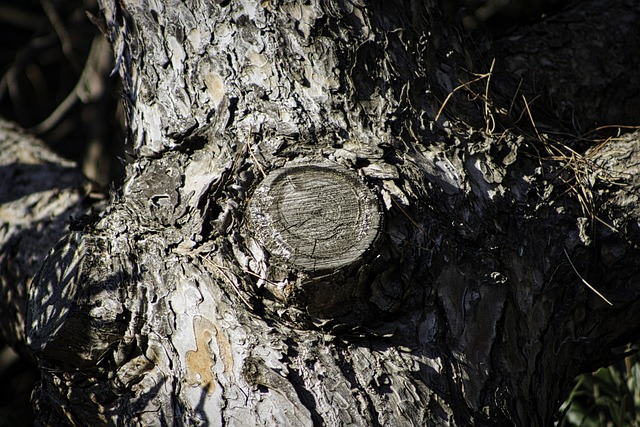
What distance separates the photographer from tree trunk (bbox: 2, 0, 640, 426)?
56.0 inches

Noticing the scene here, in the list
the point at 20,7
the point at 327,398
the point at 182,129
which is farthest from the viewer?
the point at 20,7

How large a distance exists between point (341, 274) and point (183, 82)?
72 centimetres

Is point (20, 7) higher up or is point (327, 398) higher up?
point (20, 7)

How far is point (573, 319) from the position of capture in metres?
1.77

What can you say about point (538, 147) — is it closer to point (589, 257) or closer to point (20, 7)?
point (589, 257)

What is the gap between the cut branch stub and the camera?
1.40 metres

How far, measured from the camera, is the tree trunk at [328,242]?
142cm

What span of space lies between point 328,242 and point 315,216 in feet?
0.23

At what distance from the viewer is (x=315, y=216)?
144 cm

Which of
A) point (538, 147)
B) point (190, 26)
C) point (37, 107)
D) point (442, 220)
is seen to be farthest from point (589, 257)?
point (37, 107)

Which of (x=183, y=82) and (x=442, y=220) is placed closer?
(x=442, y=220)

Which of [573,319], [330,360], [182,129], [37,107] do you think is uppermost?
[37,107]

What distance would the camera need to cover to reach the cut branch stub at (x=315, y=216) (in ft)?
4.58

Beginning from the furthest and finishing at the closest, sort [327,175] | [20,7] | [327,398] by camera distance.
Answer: [20,7]
[327,175]
[327,398]
